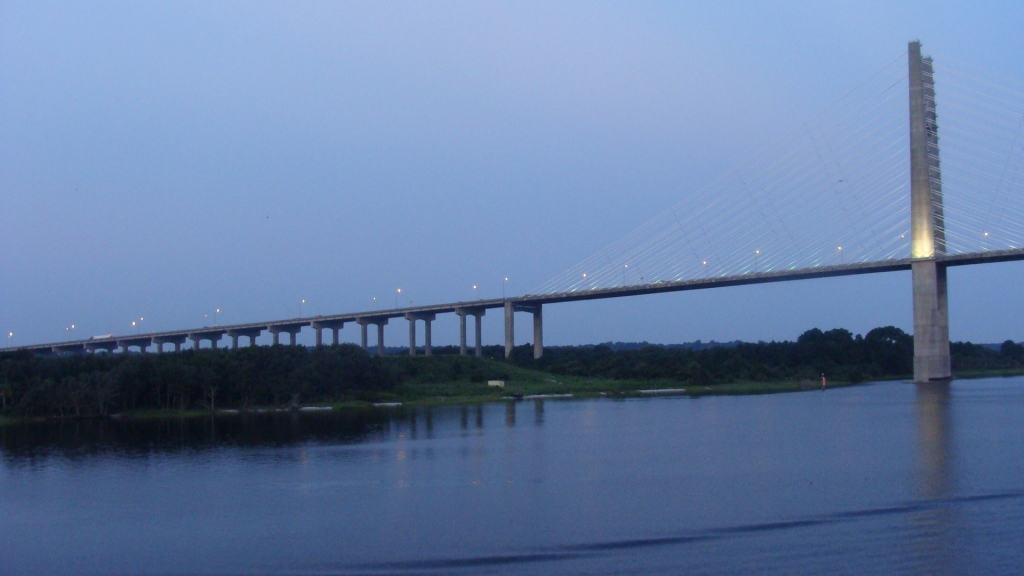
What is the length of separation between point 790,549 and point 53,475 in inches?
548

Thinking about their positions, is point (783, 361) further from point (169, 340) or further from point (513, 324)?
point (169, 340)

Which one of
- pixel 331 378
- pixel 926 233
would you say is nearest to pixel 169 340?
pixel 331 378

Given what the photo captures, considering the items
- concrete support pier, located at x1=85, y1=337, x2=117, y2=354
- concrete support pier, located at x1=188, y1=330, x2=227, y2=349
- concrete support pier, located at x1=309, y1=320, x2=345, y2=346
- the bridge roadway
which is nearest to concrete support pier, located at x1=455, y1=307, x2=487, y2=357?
the bridge roadway

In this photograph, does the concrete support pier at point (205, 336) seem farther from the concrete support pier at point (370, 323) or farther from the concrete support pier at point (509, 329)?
the concrete support pier at point (509, 329)

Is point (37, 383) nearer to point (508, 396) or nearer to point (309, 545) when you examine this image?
point (508, 396)

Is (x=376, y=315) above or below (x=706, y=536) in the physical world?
above

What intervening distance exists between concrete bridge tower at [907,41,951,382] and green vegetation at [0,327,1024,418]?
7.96 metres

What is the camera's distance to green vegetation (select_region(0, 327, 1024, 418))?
33.0m

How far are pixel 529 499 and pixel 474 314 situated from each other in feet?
141

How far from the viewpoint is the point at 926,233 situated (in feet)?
126

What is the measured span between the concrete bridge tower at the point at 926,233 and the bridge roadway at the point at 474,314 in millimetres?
743

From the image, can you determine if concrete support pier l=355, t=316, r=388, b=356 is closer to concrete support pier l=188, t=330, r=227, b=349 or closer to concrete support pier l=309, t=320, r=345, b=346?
concrete support pier l=309, t=320, r=345, b=346

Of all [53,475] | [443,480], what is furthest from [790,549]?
[53,475]

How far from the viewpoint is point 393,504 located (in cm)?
1405
